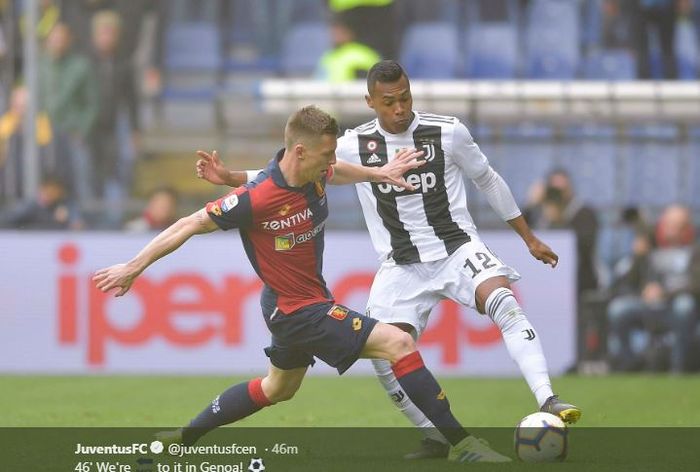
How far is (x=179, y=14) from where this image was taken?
62.4ft

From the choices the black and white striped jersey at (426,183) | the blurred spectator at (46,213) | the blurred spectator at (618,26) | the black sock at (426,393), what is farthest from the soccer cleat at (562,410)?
the blurred spectator at (618,26)

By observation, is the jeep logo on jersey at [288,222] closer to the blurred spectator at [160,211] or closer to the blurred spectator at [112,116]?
the blurred spectator at [160,211]

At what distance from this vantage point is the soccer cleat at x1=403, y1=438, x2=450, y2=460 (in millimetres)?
7508

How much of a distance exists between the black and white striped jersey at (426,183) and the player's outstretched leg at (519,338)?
0.46m

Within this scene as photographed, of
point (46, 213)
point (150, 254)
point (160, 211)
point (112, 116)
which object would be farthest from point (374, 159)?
point (112, 116)

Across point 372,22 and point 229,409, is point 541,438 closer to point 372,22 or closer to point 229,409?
point 229,409

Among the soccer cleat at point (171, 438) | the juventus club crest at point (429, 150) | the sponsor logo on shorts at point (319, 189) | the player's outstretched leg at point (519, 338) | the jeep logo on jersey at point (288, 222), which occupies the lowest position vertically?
the soccer cleat at point (171, 438)

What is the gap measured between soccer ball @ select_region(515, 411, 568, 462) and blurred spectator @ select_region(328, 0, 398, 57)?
33.6ft

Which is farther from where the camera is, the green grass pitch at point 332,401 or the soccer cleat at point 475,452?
the green grass pitch at point 332,401

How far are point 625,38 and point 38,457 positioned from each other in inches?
498

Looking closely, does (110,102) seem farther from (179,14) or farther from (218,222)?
(218,222)

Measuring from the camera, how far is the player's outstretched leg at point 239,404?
7391 millimetres

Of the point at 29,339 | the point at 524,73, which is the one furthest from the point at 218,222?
the point at 524,73

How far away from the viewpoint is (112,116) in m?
17.0
